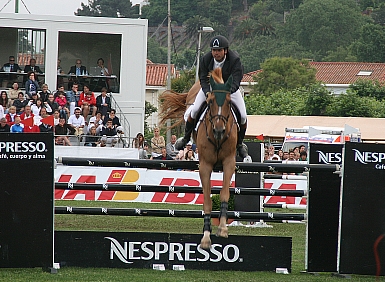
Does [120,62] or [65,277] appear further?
[120,62]

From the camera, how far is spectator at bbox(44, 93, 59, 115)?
750 inches

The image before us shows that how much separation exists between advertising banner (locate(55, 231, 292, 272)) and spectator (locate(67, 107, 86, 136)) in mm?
11245

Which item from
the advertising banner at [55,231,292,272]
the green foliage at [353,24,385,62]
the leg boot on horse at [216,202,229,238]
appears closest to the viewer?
the leg boot on horse at [216,202,229,238]

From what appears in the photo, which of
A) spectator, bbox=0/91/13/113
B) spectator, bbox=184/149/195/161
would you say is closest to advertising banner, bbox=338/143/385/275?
spectator, bbox=184/149/195/161

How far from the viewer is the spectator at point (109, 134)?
61.9 ft

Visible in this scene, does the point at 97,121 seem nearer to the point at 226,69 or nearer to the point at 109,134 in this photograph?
the point at 109,134

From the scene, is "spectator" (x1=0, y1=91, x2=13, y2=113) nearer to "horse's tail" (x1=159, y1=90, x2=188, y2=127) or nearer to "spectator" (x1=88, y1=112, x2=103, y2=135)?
"spectator" (x1=88, y1=112, x2=103, y2=135)

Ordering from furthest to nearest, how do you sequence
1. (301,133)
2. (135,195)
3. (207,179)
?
1. (301,133)
2. (135,195)
3. (207,179)

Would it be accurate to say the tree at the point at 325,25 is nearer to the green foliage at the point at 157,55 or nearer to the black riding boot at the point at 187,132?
the green foliage at the point at 157,55

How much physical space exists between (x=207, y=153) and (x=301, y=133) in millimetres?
23436

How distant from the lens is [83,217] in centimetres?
1400

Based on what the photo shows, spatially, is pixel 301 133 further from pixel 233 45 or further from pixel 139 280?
pixel 233 45

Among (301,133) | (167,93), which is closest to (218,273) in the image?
(167,93)

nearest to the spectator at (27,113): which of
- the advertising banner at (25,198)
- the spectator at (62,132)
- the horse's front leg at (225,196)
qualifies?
the spectator at (62,132)
